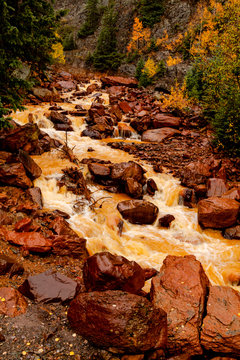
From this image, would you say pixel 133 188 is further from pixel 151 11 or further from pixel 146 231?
pixel 151 11

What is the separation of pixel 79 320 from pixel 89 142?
49.4 ft

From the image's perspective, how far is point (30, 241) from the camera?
245 inches

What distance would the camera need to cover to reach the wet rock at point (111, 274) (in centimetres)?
448

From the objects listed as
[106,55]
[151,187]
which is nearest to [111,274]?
[151,187]

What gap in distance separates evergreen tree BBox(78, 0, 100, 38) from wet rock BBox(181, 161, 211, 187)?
70.0 m

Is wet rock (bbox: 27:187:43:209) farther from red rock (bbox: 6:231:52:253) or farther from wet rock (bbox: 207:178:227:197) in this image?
wet rock (bbox: 207:178:227:197)

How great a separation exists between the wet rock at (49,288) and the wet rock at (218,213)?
265 inches

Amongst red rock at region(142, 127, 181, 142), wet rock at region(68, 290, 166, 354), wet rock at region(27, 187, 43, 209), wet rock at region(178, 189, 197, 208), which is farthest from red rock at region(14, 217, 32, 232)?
red rock at region(142, 127, 181, 142)

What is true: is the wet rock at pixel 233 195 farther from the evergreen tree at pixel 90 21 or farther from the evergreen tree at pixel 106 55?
the evergreen tree at pixel 90 21

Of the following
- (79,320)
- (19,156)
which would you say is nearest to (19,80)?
(19,156)

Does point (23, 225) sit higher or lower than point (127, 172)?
higher

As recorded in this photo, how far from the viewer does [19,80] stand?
8008mm

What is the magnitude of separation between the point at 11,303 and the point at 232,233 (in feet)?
27.9

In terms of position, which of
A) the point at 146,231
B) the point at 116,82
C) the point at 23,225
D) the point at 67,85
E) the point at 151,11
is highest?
the point at 151,11
